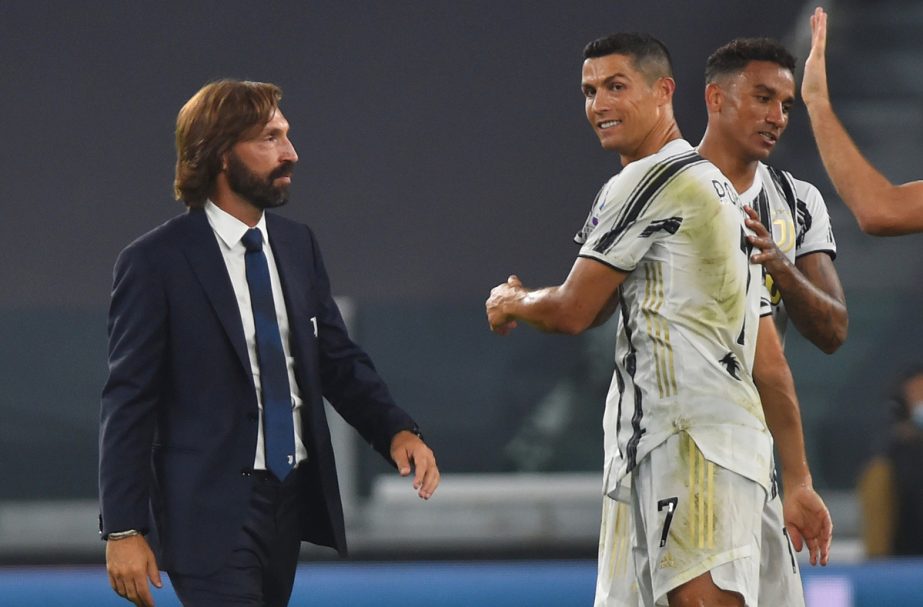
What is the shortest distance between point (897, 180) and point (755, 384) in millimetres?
2614

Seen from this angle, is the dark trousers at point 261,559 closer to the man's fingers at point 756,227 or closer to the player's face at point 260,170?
the player's face at point 260,170

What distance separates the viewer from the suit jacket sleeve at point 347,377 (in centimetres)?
256

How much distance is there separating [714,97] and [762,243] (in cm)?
46

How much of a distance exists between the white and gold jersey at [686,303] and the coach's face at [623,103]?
Answer: 131 mm

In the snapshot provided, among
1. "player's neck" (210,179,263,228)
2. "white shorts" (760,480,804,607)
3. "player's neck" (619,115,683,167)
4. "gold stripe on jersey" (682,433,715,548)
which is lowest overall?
"white shorts" (760,480,804,607)

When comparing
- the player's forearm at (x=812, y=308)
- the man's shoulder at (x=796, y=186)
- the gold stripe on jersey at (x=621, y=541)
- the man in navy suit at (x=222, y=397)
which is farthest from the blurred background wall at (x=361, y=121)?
the gold stripe on jersey at (x=621, y=541)

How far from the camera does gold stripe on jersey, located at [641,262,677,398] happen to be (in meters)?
2.27

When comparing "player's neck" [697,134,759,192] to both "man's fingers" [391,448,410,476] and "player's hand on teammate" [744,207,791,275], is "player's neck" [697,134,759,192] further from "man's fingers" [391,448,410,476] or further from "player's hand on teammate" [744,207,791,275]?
"man's fingers" [391,448,410,476]

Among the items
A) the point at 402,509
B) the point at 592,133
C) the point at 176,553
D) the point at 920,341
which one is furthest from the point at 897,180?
the point at 176,553

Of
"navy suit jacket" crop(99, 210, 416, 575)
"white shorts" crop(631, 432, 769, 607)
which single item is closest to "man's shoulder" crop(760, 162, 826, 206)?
"white shorts" crop(631, 432, 769, 607)

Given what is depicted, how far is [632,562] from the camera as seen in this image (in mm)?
2385

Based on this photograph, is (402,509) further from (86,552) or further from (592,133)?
(592,133)

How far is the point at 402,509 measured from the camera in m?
5.04

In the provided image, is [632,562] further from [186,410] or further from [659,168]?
[186,410]
